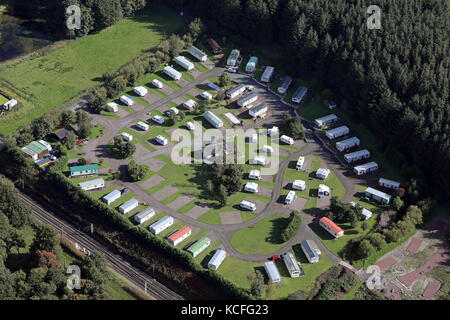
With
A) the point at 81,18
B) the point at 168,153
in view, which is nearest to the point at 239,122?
the point at 168,153

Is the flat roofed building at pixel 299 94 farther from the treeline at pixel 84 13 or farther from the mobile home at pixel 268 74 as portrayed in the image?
the treeline at pixel 84 13

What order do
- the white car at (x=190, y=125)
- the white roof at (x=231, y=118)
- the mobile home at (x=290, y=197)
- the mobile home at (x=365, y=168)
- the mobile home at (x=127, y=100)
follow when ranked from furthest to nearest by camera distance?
1. the mobile home at (x=127, y=100)
2. the white roof at (x=231, y=118)
3. the white car at (x=190, y=125)
4. the mobile home at (x=365, y=168)
5. the mobile home at (x=290, y=197)

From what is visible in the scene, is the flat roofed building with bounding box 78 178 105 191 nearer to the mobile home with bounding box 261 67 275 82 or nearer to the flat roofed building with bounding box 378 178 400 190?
the mobile home with bounding box 261 67 275 82

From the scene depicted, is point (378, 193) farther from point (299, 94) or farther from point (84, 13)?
point (84, 13)

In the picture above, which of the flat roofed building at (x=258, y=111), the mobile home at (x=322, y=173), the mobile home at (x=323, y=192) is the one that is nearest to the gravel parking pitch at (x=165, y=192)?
the mobile home at (x=323, y=192)

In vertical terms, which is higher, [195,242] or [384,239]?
[384,239]

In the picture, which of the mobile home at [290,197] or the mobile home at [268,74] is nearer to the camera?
the mobile home at [290,197]

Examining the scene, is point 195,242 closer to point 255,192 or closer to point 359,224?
point 255,192
